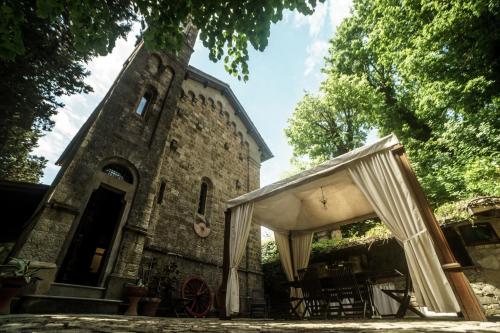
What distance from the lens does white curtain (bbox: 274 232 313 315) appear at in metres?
6.52

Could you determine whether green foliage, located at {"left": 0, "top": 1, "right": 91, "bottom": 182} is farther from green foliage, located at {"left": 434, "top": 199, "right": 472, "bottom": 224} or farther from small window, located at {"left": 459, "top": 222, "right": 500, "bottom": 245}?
small window, located at {"left": 459, "top": 222, "right": 500, "bottom": 245}

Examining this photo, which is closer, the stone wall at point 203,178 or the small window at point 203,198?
the stone wall at point 203,178

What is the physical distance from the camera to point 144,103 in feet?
26.9

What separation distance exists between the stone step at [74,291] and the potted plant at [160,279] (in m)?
1.34

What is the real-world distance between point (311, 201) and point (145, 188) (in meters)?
4.65

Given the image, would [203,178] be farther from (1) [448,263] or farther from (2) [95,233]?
(1) [448,263]

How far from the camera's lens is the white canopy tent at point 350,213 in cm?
294

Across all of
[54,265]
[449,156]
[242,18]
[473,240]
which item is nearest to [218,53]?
[242,18]

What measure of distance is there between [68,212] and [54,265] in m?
1.10

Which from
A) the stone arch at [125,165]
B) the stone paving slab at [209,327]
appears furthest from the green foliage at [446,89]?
the stone arch at [125,165]

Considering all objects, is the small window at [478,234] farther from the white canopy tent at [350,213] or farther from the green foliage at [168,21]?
the green foliage at [168,21]

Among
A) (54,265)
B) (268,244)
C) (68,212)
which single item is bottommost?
(54,265)

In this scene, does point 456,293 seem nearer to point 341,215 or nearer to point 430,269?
point 430,269

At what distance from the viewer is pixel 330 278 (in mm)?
4773
